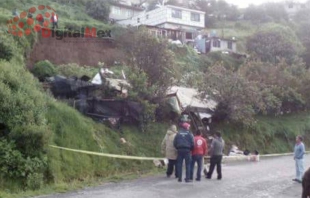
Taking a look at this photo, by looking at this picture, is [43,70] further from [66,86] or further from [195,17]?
[195,17]

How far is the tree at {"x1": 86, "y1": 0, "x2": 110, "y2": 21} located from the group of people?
122ft

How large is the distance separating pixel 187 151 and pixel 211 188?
4.70 ft

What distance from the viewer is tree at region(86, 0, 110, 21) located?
161 ft

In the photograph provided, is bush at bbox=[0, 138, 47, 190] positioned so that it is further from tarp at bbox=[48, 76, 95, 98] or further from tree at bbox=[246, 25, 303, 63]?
tree at bbox=[246, 25, 303, 63]

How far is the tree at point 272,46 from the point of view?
43250 millimetres

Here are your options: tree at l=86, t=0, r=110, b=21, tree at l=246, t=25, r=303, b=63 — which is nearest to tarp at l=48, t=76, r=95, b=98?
tree at l=246, t=25, r=303, b=63

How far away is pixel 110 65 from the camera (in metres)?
31.1

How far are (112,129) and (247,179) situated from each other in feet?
19.2

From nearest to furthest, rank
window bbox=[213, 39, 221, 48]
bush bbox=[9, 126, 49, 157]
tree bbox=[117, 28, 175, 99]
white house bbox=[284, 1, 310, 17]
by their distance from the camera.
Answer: bush bbox=[9, 126, 49, 157] < tree bbox=[117, 28, 175, 99] < window bbox=[213, 39, 221, 48] < white house bbox=[284, 1, 310, 17]

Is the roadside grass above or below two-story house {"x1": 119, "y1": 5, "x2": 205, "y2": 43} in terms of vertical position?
below

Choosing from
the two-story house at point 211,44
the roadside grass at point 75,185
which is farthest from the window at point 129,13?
the roadside grass at point 75,185

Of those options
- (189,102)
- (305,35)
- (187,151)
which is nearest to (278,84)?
(189,102)

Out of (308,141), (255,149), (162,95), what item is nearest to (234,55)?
(308,141)

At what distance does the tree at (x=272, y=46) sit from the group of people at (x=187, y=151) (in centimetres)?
2972
